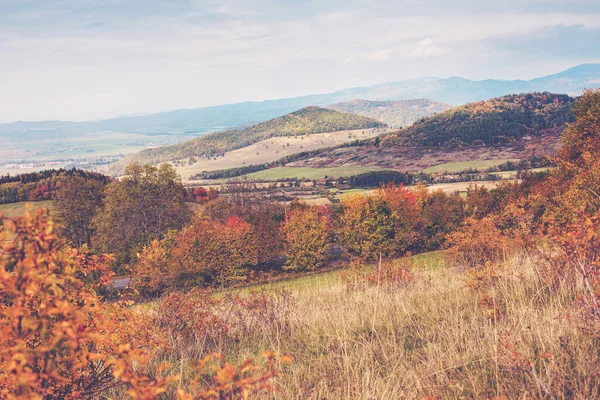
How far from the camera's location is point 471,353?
181 inches

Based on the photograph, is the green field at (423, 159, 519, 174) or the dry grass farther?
the green field at (423, 159, 519, 174)

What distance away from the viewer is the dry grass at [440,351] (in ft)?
12.3

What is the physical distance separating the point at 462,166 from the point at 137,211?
167553mm

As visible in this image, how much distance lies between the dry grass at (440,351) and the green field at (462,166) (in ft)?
599

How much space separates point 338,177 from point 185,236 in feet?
462

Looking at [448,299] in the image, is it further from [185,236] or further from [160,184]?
[160,184]

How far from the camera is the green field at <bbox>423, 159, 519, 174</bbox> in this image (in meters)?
179

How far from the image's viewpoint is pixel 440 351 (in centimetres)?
470

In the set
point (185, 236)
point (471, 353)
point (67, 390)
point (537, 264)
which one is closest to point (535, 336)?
point (471, 353)

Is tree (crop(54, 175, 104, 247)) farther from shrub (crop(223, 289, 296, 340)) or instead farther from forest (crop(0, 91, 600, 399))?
shrub (crop(223, 289, 296, 340))

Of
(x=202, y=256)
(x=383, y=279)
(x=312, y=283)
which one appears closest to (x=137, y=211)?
Result: (x=202, y=256)

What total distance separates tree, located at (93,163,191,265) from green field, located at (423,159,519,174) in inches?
5691

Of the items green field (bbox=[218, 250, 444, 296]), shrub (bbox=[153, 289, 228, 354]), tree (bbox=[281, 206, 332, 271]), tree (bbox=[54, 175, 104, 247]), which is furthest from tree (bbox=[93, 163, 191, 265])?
shrub (bbox=[153, 289, 228, 354])

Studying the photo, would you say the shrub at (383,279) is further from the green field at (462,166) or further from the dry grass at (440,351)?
the green field at (462,166)
